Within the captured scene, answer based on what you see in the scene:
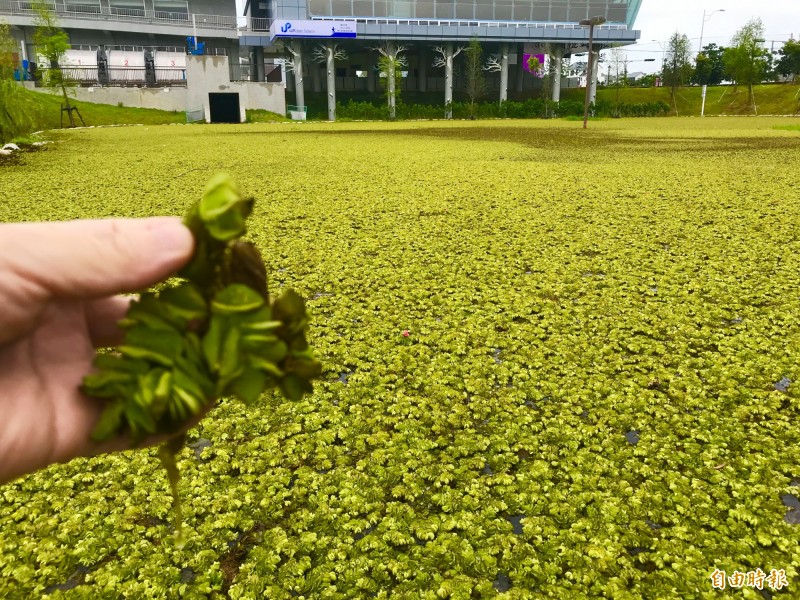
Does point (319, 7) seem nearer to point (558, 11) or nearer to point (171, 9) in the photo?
Result: point (171, 9)

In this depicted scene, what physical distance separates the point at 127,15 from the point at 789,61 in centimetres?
3404

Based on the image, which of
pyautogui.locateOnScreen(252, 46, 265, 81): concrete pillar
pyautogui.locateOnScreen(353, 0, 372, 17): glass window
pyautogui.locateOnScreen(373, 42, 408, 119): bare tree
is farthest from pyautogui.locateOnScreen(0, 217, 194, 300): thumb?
pyautogui.locateOnScreen(252, 46, 265, 81): concrete pillar

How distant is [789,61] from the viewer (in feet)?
102

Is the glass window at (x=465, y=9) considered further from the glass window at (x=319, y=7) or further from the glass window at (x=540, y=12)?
the glass window at (x=319, y=7)

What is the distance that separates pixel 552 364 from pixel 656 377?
35 cm

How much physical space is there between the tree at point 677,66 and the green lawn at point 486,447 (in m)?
27.9

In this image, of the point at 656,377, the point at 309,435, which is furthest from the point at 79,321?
the point at 656,377

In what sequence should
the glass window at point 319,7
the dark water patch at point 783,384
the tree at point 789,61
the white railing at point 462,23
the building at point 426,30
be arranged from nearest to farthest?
1. the dark water patch at point 783,384
2. the building at point 426,30
3. the glass window at point 319,7
4. the white railing at point 462,23
5. the tree at point 789,61

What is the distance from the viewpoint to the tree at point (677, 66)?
27.3 m

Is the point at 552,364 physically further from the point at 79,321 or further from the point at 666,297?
the point at 79,321

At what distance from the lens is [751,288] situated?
272 cm

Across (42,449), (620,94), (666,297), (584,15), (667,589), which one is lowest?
(667,589)

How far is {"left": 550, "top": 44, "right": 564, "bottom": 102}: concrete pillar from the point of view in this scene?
24.0m

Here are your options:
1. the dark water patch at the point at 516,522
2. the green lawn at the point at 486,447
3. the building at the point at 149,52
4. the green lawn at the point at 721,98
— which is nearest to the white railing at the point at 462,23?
the green lawn at the point at 721,98
